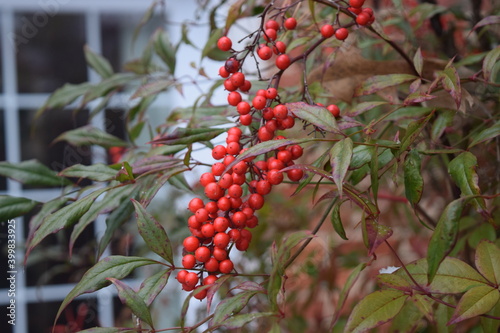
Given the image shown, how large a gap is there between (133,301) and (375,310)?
0.19 meters

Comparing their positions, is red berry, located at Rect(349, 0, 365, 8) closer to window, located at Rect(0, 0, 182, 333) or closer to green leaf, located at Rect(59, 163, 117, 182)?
green leaf, located at Rect(59, 163, 117, 182)

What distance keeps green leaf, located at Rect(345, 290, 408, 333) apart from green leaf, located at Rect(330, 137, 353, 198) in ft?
0.35

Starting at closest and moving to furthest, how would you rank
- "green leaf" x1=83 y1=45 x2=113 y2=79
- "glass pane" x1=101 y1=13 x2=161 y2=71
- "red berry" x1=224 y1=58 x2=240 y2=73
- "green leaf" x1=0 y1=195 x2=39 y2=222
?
"red berry" x1=224 y1=58 x2=240 y2=73 → "green leaf" x1=0 y1=195 x2=39 y2=222 → "green leaf" x1=83 y1=45 x2=113 y2=79 → "glass pane" x1=101 y1=13 x2=161 y2=71

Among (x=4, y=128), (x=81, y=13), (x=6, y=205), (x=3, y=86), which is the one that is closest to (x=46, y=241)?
(x=4, y=128)

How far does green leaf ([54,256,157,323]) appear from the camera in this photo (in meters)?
0.44

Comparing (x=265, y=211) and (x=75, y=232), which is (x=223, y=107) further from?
(x=265, y=211)

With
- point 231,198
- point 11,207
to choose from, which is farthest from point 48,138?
point 231,198

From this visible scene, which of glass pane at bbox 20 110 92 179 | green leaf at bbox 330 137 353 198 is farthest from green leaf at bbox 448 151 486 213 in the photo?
glass pane at bbox 20 110 92 179


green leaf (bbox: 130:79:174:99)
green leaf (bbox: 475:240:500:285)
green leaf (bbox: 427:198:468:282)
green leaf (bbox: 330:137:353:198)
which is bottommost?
green leaf (bbox: 475:240:500:285)

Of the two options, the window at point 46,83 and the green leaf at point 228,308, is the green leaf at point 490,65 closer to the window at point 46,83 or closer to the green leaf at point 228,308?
the green leaf at point 228,308

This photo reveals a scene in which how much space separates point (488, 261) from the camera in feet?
1.54

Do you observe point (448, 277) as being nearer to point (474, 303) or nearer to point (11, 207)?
point (474, 303)

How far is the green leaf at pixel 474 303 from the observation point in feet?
1.32

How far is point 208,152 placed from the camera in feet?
4.96
